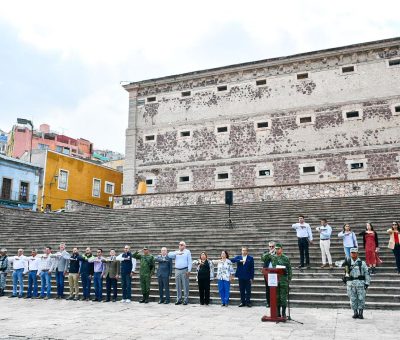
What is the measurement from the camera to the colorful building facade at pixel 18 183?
30436 mm

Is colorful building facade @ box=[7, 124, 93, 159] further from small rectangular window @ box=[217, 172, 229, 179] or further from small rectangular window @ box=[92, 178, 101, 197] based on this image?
small rectangular window @ box=[217, 172, 229, 179]

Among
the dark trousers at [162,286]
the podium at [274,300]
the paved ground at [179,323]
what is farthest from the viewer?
the dark trousers at [162,286]

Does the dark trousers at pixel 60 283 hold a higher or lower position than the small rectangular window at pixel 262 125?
lower

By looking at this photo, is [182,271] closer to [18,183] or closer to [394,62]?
[394,62]

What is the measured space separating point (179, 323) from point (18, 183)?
27174 mm

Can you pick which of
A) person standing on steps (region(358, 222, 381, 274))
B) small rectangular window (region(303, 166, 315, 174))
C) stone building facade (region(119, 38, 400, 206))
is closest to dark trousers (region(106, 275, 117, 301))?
person standing on steps (region(358, 222, 381, 274))

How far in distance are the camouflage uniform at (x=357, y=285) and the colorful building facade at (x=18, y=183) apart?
28.1 metres

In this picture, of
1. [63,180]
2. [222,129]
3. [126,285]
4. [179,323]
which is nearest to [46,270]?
[126,285]

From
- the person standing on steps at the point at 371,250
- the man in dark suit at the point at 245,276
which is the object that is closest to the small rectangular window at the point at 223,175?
the person standing on steps at the point at 371,250

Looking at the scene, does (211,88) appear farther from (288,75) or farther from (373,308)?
(373,308)

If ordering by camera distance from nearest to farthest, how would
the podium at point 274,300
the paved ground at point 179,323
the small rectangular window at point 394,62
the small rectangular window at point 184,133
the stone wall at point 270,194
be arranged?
the paved ground at point 179,323 → the podium at point 274,300 → the stone wall at point 270,194 → the small rectangular window at point 394,62 → the small rectangular window at point 184,133

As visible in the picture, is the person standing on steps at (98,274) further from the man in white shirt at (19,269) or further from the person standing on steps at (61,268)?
the man in white shirt at (19,269)

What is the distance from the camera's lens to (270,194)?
2319cm

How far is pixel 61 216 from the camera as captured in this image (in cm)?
2267
